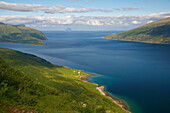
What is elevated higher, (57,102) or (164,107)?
(57,102)

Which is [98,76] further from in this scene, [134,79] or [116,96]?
[116,96]

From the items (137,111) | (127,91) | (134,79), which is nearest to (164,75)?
(134,79)

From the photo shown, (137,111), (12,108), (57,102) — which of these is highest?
(12,108)

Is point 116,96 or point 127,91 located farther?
point 127,91

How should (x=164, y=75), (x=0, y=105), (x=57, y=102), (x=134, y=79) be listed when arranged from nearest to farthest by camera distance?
(x=0, y=105) → (x=57, y=102) → (x=134, y=79) → (x=164, y=75)

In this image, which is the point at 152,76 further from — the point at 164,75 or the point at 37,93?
the point at 37,93

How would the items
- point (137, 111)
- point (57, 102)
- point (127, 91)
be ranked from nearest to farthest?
point (57, 102) → point (137, 111) → point (127, 91)

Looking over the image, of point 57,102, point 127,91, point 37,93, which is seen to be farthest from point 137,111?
point 37,93

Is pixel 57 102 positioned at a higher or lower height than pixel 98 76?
higher

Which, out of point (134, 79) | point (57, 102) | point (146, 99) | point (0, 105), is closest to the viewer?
point (0, 105)
